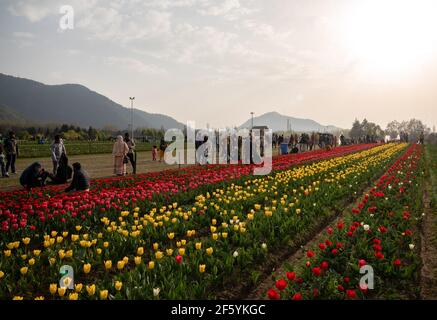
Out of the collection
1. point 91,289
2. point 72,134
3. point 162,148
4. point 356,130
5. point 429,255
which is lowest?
point 429,255

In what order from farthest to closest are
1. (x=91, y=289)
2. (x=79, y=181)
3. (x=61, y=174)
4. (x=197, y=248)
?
(x=61, y=174)
(x=79, y=181)
(x=197, y=248)
(x=91, y=289)

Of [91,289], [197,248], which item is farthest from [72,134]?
[91,289]

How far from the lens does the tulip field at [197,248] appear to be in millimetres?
4332

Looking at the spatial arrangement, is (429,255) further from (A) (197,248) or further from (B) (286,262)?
(A) (197,248)

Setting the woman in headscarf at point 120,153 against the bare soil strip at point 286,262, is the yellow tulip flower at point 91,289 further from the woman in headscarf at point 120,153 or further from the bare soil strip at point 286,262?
the woman in headscarf at point 120,153

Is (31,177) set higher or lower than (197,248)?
higher

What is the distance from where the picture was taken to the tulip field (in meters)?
4.33

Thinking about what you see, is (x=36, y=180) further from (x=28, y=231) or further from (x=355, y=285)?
(x=355, y=285)

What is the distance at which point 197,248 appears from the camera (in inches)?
209

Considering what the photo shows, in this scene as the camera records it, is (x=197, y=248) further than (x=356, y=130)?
No

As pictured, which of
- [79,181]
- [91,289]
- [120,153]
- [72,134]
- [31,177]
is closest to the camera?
[91,289]

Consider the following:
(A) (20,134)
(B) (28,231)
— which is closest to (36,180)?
(B) (28,231)
